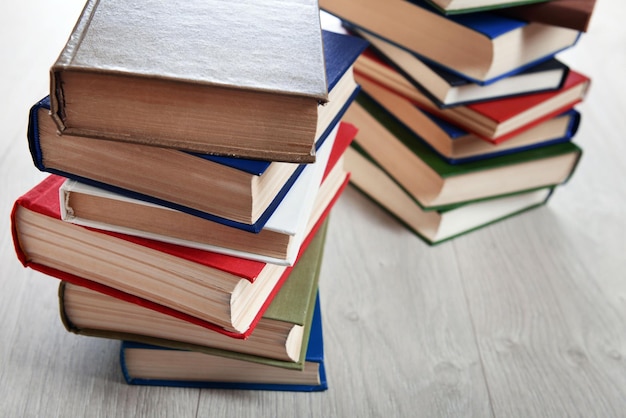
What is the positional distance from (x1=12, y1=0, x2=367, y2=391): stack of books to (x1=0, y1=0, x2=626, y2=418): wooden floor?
39 mm

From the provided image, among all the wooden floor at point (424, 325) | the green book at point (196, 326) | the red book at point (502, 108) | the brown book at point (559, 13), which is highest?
the brown book at point (559, 13)

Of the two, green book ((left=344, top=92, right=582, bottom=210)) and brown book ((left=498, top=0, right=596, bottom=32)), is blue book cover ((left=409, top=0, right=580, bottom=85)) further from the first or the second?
green book ((left=344, top=92, right=582, bottom=210))

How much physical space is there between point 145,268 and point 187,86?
0.19 m

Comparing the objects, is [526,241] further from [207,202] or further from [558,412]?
[207,202]

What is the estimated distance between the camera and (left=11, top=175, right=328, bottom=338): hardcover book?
62 cm

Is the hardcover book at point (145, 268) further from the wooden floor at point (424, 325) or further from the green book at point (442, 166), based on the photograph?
the green book at point (442, 166)

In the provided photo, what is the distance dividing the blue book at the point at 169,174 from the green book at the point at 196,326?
4.8 inches

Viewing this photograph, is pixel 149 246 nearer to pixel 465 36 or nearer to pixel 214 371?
pixel 214 371

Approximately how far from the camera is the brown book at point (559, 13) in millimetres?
865

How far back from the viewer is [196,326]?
688mm

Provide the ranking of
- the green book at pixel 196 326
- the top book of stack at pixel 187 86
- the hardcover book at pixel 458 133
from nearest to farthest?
1. the top book of stack at pixel 187 86
2. the green book at pixel 196 326
3. the hardcover book at pixel 458 133

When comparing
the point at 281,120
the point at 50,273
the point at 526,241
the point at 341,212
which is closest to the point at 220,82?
the point at 281,120

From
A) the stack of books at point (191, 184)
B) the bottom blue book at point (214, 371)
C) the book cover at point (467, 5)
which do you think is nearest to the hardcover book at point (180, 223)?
the stack of books at point (191, 184)

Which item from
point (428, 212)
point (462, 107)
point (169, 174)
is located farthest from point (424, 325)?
point (169, 174)
